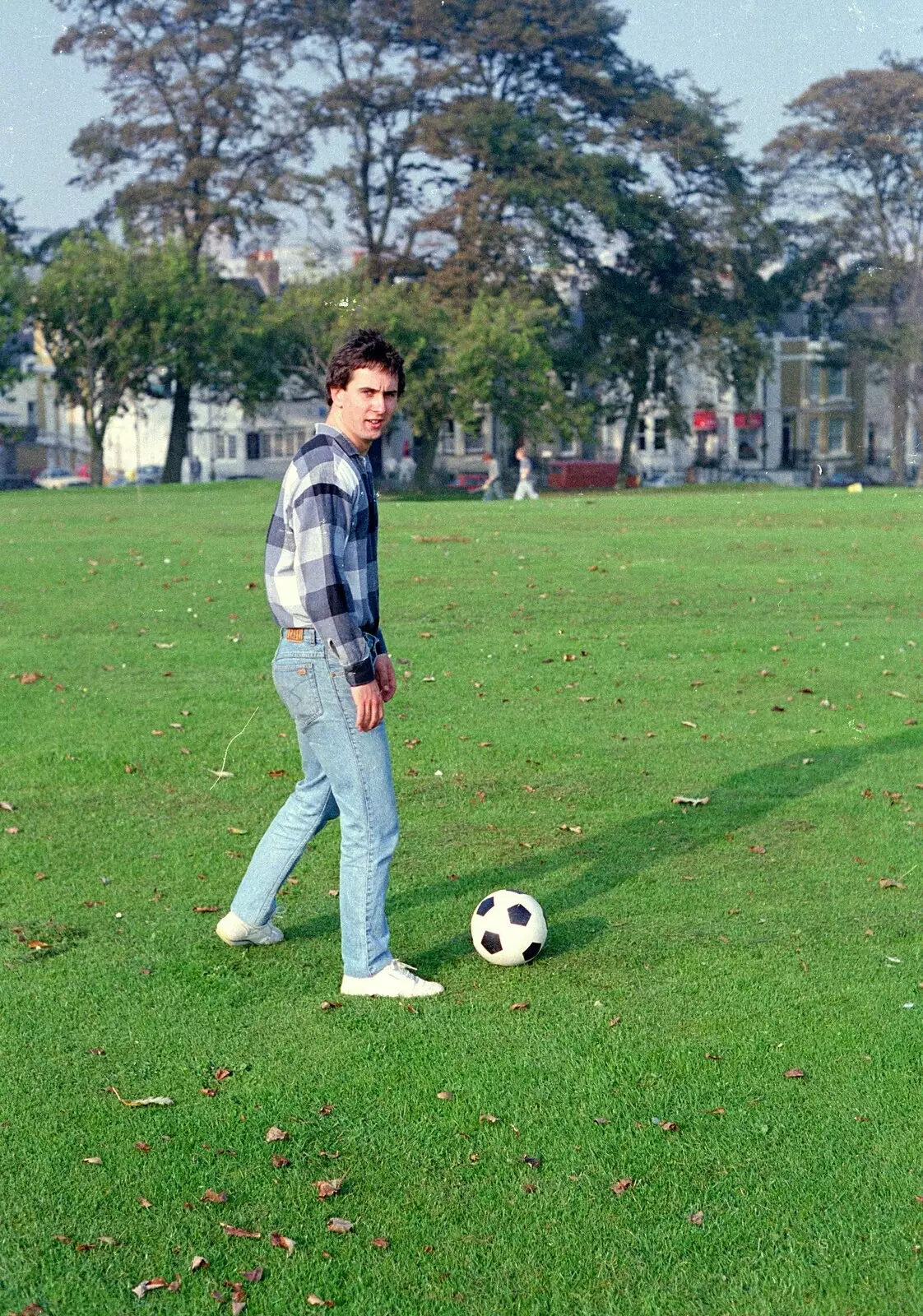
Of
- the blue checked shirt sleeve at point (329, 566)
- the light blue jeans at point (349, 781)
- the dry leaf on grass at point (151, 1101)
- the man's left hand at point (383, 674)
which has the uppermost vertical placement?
the blue checked shirt sleeve at point (329, 566)

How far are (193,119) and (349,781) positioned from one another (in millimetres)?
51884

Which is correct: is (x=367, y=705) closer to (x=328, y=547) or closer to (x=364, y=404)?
(x=328, y=547)

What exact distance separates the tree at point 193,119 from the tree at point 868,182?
17.5m

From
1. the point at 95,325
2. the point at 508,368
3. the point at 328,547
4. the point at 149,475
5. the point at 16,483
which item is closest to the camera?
the point at 328,547

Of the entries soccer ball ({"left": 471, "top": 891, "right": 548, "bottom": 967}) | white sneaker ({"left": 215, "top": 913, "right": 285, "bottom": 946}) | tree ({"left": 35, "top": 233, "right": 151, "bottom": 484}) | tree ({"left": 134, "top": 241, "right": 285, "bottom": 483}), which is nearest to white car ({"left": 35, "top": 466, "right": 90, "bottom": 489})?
tree ({"left": 134, "top": 241, "right": 285, "bottom": 483})

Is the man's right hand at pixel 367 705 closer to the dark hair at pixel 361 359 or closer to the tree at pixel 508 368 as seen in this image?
the dark hair at pixel 361 359

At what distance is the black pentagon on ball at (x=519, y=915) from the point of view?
6.13 metres

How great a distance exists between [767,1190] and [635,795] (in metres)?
4.63

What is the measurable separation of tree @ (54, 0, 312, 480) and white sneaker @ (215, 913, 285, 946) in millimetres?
47948

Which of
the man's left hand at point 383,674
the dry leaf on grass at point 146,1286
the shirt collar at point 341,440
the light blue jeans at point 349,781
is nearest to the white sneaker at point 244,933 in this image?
the light blue jeans at point 349,781

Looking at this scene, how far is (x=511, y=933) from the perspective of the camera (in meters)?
6.11

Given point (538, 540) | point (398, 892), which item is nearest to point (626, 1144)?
point (398, 892)

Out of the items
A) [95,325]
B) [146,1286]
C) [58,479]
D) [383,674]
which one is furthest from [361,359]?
[58,479]

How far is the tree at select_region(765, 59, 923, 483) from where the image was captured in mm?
48438
